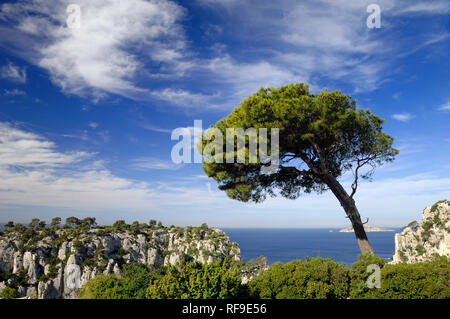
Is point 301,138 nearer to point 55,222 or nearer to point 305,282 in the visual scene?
point 305,282

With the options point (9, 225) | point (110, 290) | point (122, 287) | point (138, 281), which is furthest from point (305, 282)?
point (9, 225)

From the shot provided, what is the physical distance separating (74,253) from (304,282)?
58.4 metres

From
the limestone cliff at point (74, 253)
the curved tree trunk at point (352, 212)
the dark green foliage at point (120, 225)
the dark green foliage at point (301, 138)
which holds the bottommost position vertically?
the limestone cliff at point (74, 253)

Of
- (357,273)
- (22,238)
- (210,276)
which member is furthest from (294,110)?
(22,238)

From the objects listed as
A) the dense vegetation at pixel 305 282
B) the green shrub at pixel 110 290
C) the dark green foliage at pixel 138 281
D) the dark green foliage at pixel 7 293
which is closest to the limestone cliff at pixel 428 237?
the dense vegetation at pixel 305 282

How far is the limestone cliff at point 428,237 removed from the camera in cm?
4966

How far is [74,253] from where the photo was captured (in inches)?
2101

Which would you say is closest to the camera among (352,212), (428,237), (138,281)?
(138,281)

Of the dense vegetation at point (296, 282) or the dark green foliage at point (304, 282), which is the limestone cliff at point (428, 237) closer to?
the dense vegetation at point (296, 282)

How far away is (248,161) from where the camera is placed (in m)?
10.4

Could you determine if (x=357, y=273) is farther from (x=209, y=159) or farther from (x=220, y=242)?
(x=220, y=242)

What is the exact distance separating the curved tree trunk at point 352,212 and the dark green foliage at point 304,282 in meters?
2.43
